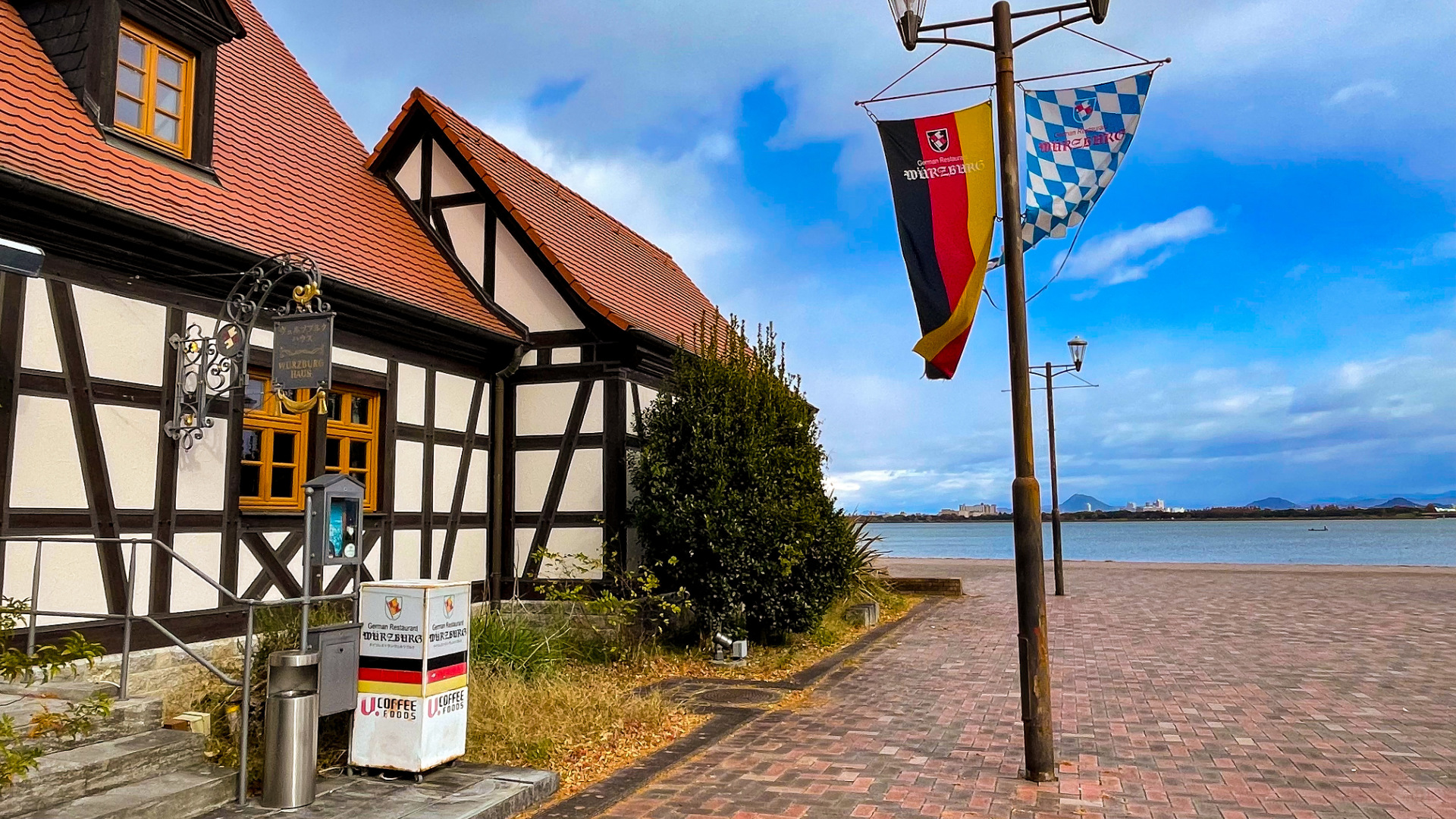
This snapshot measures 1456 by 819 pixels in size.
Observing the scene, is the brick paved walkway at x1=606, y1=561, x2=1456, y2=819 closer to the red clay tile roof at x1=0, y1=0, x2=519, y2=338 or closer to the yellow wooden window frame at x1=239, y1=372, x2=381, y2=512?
the yellow wooden window frame at x1=239, y1=372, x2=381, y2=512

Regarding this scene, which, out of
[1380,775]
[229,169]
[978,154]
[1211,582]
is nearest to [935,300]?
[978,154]

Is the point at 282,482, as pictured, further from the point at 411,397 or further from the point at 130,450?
the point at 411,397

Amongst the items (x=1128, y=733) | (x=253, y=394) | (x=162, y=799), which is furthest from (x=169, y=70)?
(x=1128, y=733)

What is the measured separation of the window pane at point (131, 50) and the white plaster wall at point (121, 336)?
2588 millimetres

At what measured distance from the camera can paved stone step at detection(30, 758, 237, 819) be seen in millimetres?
5137

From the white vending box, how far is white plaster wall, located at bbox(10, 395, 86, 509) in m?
2.40

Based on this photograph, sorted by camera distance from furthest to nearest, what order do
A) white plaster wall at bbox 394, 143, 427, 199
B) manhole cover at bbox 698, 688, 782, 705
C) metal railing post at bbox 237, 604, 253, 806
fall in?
white plaster wall at bbox 394, 143, 427, 199, manhole cover at bbox 698, 688, 782, 705, metal railing post at bbox 237, 604, 253, 806

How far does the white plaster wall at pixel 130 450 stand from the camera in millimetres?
7289

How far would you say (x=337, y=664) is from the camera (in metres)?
6.21

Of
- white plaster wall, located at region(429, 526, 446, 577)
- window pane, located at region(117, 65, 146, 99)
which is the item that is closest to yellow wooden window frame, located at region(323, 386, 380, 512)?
white plaster wall, located at region(429, 526, 446, 577)

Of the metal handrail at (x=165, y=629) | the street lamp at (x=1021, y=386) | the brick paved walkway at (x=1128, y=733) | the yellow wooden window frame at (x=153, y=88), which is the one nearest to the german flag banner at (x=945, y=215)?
the street lamp at (x=1021, y=386)

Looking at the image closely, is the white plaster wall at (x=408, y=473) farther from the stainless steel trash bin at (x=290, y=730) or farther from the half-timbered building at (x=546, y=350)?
the stainless steel trash bin at (x=290, y=730)

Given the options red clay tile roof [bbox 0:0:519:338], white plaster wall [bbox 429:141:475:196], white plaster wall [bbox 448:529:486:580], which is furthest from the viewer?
white plaster wall [bbox 429:141:475:196]

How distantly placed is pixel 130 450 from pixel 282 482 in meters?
1.67
